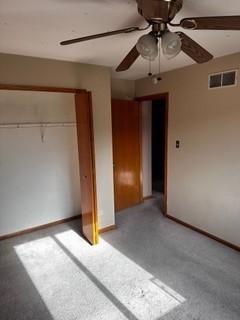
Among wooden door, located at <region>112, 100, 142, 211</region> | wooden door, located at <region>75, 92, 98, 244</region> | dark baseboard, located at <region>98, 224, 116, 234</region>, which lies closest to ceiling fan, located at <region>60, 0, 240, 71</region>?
wooden door, located at <region>75, 92, 98, 244</region>

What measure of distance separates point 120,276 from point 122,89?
2.94 meters

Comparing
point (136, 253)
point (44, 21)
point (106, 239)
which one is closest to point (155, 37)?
point (44, 21)

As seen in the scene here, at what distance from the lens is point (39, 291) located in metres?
2.10

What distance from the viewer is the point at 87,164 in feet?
8.80

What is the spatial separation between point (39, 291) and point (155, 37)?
234 cm

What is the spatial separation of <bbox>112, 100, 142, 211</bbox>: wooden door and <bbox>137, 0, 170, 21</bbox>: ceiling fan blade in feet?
8.23

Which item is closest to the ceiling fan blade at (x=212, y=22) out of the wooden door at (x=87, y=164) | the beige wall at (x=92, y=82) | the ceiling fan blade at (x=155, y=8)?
the ceiling fan blade at (x=155, y=8)

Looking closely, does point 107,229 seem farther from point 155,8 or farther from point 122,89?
point 155,8

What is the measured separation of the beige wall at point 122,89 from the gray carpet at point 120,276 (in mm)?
2240

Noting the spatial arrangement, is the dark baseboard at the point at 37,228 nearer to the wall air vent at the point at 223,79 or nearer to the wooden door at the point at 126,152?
the wooden door at the point at 126,152

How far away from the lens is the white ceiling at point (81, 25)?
1439 mm

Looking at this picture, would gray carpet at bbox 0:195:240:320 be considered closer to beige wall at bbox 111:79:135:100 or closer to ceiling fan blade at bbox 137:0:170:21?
ceiling fan blade at bbox 137:0:170:21

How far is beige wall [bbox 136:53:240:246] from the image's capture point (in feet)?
8.61

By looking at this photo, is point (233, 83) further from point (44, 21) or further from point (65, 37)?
point (44, 21)
